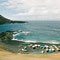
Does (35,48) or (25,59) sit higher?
(25,59)

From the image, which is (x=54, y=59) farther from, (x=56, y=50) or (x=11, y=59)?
(x=56, y=50)

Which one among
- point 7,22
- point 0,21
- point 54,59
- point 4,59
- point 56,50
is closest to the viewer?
point 4,59

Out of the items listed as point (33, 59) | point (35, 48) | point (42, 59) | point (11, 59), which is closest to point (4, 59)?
point (11, 59)

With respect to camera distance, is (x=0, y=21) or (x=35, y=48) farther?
(x=0, y=21)

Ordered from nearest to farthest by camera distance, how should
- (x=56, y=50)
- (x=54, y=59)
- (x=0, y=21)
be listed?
(x=54, y=59)
(x=56, y=50)
(x=0, y=21)

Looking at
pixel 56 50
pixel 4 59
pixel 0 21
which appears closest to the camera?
pixel 4 59

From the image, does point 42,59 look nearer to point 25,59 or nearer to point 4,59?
point 25,59

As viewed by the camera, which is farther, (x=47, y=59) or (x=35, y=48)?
(x=35, y=48)

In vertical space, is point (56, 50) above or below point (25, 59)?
below

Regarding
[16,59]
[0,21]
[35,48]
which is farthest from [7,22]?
[16,59]
